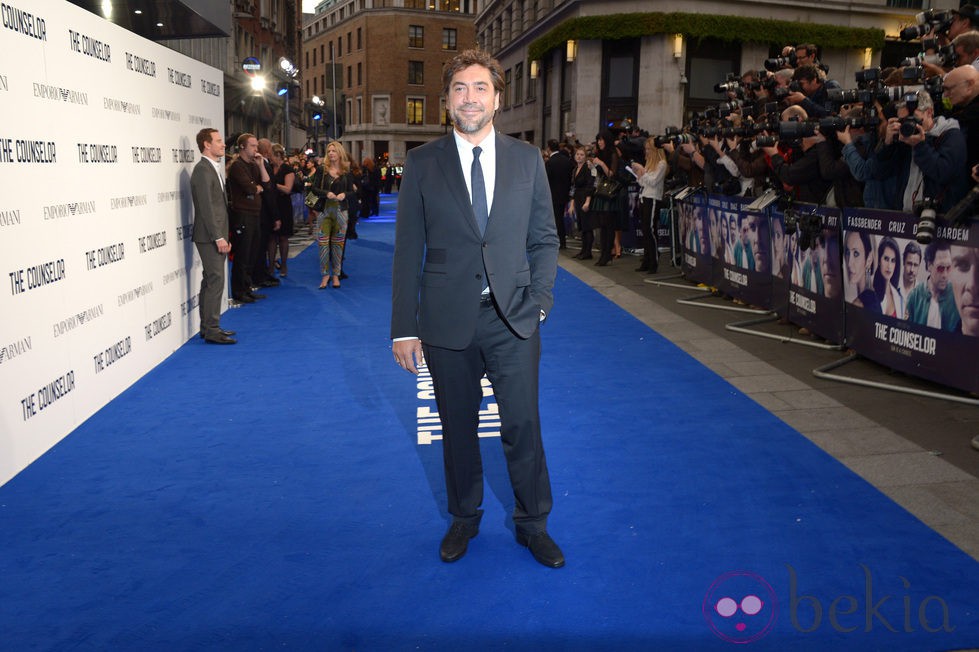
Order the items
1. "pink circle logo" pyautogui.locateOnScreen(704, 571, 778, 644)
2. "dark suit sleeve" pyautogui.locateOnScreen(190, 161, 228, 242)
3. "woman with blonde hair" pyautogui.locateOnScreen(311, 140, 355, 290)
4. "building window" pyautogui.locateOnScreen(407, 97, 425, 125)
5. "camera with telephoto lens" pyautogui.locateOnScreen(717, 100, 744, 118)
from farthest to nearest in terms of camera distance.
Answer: "building window" pyautogui.locateOnScreen(407, 97, 425, 125) → "woman with blonde hair" pyautogui.locateOnScreen(311, 140, 355, 290) → "camera with telephoto lens" pyautogui.locateOnScreen(717, 100, 744, 118) → "dark suit sleeve" pyautogui.locateOnScreen(190, 161, 228, 242) → "pink circle logo" pyautogui.locateOnScreen(704, 571, 778, 644)

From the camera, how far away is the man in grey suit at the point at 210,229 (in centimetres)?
822

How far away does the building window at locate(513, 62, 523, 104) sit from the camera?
4109cm

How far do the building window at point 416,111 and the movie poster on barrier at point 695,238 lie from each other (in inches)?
2478

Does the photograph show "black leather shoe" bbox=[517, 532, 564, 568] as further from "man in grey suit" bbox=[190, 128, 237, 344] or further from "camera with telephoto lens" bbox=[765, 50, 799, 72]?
"camera with telephoto lens" bbox=[765, 50, 799, 72]

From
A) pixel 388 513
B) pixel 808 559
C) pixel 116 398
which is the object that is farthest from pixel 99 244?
pixel 808 559

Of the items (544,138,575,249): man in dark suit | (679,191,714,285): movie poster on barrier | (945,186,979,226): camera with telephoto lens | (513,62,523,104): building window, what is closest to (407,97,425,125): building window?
(513,62,523,104): building window

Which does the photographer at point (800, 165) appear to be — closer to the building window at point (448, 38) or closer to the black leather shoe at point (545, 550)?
the black leather shoe at point (545, 550)

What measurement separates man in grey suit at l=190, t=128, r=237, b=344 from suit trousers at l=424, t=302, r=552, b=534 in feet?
17.6

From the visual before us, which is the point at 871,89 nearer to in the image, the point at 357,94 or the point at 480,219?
the point at 480,219

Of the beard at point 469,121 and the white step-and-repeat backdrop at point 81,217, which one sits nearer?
the beard at point 469,121

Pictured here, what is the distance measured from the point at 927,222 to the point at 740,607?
3897mm

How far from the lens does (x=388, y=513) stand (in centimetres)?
430

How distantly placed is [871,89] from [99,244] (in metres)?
6.43

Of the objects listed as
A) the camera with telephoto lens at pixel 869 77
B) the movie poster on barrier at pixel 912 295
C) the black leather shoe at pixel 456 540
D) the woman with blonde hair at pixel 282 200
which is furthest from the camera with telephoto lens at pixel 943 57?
the woman with blonde hair at pixel 282 200
